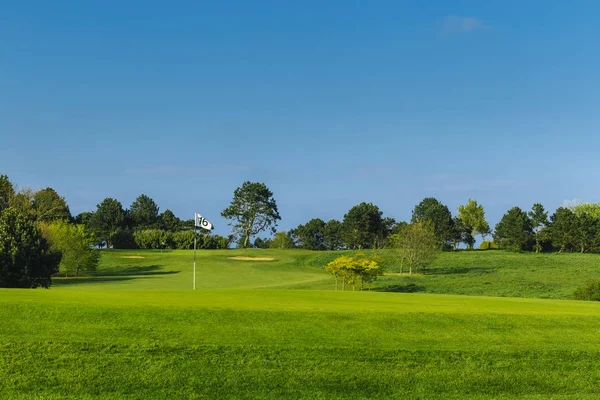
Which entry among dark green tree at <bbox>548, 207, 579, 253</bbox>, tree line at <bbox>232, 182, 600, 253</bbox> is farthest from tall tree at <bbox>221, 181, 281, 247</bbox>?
dark green tree at <bbox>548, 207, 579, 253</bbox>

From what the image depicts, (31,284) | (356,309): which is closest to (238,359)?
(356,309)

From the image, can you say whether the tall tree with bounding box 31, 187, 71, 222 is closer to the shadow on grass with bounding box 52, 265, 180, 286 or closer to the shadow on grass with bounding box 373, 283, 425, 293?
the shadow on grass with bounding box 52, 265, 180, 286

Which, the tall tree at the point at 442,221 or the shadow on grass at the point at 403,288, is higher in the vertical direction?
the tall tree at the point at 442,221

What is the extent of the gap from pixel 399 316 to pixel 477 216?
11441 cm

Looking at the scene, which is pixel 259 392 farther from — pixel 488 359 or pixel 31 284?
pixel 31 284

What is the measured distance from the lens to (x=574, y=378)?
11461 mm

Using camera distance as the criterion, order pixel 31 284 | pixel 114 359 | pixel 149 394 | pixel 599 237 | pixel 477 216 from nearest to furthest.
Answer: pixel 149 394 < pixel 114 359 < pixel 31 284 < pixel 599 237 < pixel 477 216

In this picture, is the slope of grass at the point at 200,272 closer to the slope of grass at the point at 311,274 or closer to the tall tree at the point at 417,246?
→ the slope of grass at the point at 311,274

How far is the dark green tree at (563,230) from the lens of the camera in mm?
100375

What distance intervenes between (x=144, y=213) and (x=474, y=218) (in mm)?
72206

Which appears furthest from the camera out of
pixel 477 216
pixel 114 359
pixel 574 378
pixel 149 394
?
pixel 477 216

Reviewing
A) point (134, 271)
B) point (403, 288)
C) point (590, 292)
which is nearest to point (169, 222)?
point (134, 271)

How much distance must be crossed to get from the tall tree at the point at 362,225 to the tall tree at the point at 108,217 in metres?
46.3

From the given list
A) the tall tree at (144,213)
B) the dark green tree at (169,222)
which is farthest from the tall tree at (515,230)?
the tall tree at (144,213)
